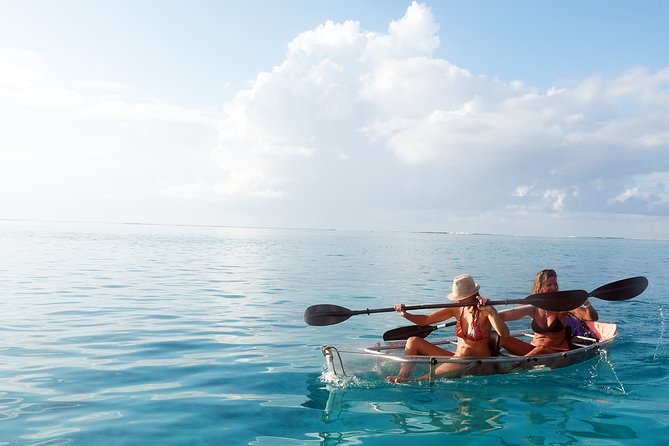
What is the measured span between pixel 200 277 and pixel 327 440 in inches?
809

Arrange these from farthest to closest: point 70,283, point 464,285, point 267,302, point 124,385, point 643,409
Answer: point 70,283, point 267,302, point 464,285, point 124,385, point 643,409

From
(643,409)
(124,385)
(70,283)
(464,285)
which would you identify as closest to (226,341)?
(124,385)

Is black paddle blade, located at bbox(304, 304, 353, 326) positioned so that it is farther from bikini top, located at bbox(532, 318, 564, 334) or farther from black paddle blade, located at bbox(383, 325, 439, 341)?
bikini top, located at bbox(532, 318, 564, 334)

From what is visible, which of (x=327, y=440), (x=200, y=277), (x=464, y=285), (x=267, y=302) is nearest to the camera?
(x=327, y=440)

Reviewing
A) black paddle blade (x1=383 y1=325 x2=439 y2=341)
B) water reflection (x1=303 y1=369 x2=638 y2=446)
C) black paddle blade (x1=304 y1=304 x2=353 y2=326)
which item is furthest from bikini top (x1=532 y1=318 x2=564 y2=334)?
black paddle blade (x1=304 y1=304 x2=353 y2=326)

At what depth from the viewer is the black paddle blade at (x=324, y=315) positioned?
31.7ft

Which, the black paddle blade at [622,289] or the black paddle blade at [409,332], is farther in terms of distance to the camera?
the black paddle blade at [622,289]

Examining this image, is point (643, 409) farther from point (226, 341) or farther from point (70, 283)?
point (70, 283)

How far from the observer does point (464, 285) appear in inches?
345

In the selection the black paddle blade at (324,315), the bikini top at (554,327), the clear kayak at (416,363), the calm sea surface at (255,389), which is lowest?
the calm sea surface at (255,389)

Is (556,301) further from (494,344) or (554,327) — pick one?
(494,344)

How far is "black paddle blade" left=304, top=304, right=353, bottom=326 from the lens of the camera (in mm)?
9664

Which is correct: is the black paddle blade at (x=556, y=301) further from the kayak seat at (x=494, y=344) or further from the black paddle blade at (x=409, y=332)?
the black paddle blade at (x=409, y=332)

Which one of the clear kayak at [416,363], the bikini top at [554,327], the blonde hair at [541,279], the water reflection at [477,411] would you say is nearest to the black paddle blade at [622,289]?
the bikini top at [554,327]
